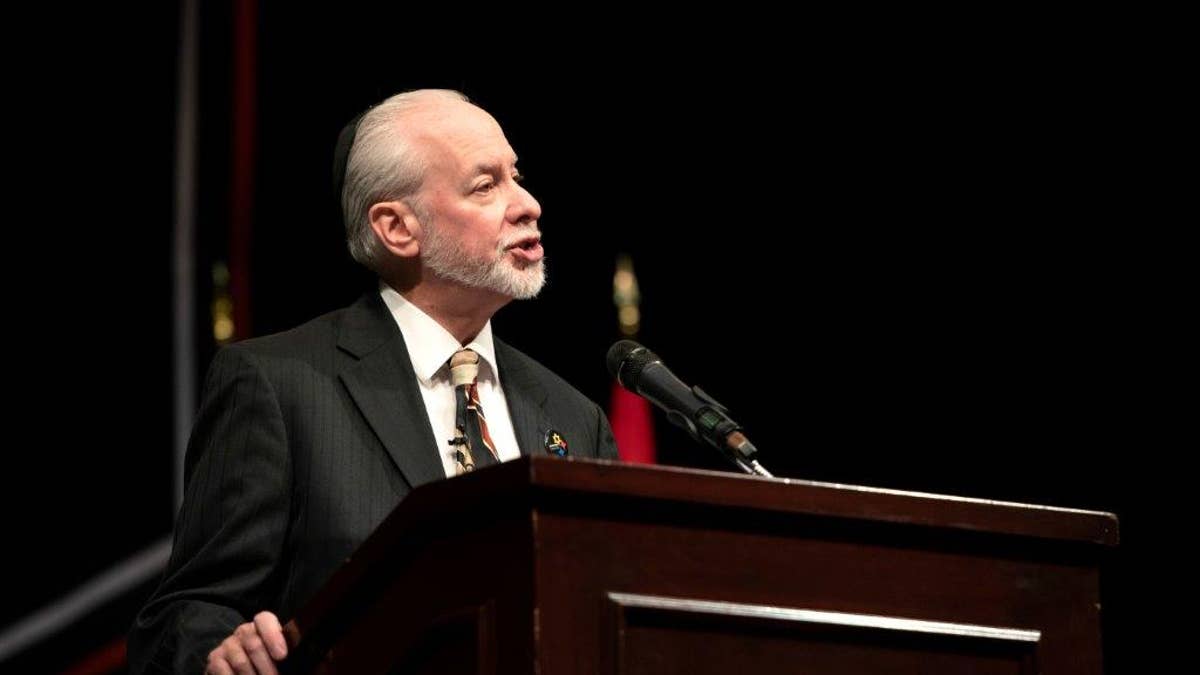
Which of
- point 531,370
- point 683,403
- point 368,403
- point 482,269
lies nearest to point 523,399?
point 531,370

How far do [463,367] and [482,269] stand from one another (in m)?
0.23

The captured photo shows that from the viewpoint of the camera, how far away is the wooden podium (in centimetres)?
150

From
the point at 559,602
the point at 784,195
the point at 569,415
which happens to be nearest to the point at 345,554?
the point at 569,415

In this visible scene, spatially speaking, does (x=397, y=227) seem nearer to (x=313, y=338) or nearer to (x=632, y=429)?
(x=313, y=338)

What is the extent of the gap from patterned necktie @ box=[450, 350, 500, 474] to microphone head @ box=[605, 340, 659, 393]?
265 mm

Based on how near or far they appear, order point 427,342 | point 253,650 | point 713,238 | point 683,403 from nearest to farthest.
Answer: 1. point 253,650
2. point 683,403
3. point 427,342
4. point 713,238

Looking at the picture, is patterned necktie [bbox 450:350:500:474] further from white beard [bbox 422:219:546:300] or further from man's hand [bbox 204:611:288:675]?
man's hand [bbox 204:611:288:675]

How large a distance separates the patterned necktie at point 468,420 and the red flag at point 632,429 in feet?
8.20

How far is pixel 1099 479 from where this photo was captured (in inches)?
172

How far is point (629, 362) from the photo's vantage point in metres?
2.20

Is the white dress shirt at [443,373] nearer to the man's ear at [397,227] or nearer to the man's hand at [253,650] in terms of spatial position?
the man's ear at [397,227]

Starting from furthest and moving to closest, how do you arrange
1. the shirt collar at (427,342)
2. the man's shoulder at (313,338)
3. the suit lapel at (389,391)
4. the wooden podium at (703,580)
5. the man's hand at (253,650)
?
1. the shirt collar at (427,342)
2. the man's shoulder at (313,338)
3. the suit lapel at (389,391)
4. the man's hand at (253,650)
5. the wooden podium at (703,580)

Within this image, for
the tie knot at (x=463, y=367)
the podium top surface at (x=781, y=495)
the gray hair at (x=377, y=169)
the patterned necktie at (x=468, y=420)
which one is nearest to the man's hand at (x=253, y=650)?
the podium top surface at (x=781, y=495)

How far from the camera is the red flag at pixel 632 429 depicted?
5.06m
